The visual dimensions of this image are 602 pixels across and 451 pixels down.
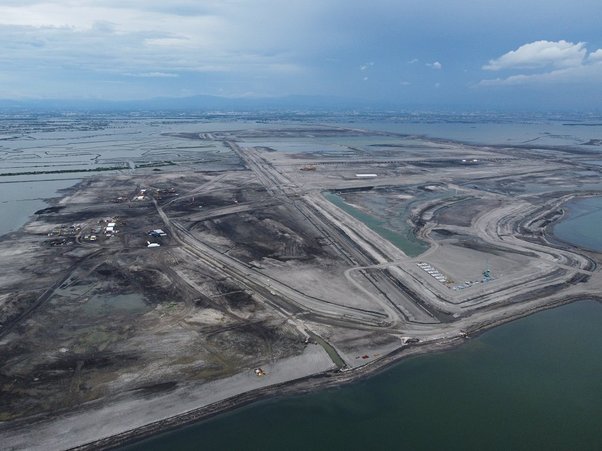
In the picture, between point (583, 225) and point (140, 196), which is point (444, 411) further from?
point (140, 196)

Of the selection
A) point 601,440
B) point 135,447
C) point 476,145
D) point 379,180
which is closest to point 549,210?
point 379,180

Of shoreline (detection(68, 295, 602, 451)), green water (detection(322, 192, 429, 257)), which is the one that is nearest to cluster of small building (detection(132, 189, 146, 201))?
green water (detection(322, 192, 429, 257))

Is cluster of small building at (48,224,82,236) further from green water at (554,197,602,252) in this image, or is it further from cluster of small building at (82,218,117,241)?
green water at (554,197,602,252)

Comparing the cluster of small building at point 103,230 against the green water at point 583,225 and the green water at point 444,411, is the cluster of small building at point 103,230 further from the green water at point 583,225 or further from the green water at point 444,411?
the green water at point 583,225

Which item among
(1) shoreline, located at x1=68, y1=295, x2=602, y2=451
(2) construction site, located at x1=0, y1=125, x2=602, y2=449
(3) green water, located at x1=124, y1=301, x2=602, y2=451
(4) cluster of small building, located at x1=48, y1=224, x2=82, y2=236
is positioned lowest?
(3) green water, located at x1=124, y1=301, x2=602, y2=451

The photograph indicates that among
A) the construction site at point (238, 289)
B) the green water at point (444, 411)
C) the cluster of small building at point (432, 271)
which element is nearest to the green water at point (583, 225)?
the construction site at point (238, 289)

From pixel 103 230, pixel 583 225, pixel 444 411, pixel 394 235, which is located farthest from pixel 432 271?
pixel 103 230

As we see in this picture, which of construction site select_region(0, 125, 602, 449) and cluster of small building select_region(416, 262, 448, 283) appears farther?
cluster of small building select_region(416, 262, 448, 283)
